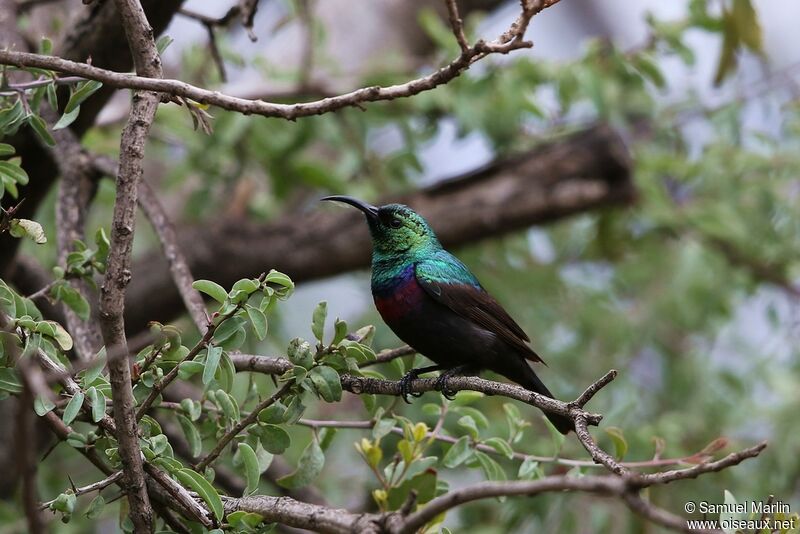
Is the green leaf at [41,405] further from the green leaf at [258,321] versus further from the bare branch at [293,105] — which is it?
the bare branch at [293,105]

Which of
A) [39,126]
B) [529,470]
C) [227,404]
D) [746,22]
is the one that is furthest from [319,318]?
[746,22]

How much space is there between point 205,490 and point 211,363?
0.89 feet

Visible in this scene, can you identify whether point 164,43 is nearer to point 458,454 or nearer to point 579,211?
point 458,454

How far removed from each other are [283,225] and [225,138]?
1.93ft

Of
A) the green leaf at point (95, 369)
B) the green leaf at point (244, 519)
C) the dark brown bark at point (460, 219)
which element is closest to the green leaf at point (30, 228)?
the green leaf at point (95, 369)

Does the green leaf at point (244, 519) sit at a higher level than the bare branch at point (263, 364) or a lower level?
lower

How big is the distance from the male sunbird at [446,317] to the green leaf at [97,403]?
1284 mm

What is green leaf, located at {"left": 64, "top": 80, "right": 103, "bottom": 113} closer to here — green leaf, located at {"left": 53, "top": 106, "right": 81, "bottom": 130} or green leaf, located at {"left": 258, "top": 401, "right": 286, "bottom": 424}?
green leaf, located at {"left": 53, "top": 106, "right": 81, "bottom": 130}

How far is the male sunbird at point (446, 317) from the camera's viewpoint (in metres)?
3.29

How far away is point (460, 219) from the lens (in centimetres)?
532

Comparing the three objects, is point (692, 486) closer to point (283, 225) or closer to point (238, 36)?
point (283, 225)

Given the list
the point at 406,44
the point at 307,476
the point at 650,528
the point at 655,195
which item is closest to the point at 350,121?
the point at 406,44

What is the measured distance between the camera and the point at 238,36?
8469 millimetres

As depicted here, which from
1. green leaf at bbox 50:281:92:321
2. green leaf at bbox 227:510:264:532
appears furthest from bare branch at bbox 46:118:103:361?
green leaf at bbox 227:510:264:532
